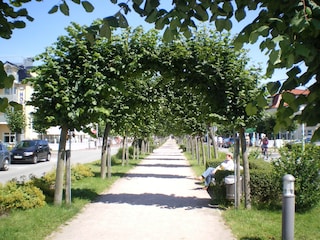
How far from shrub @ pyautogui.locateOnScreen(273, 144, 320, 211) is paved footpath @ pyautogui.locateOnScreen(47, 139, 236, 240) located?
1.78m

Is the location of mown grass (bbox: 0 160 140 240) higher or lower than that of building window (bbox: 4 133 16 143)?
lower

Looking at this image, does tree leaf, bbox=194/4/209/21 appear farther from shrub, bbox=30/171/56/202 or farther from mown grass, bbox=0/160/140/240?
shrub, bbox=30/171/56/202

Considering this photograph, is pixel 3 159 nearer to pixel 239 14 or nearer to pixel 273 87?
pixel 239 14

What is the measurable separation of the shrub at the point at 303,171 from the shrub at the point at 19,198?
5521 mm

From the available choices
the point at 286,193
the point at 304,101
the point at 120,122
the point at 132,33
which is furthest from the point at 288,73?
the point at 120,122

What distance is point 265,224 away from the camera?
741cm

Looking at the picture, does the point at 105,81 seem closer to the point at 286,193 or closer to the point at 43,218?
the point at 43,218

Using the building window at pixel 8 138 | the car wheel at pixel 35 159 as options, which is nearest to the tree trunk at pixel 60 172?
the car wheel at pixel 35 159

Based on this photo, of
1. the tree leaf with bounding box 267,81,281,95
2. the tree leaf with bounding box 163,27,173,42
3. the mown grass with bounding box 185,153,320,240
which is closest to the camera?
the tree leaf with bounding box 267,81,281,95

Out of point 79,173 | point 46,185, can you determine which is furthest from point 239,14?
point 79,173

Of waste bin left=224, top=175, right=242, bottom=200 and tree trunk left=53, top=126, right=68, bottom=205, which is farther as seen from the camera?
waste bin left=224, top=175, right=242, bottom=200

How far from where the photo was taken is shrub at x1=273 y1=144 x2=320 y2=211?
8414 millimetres

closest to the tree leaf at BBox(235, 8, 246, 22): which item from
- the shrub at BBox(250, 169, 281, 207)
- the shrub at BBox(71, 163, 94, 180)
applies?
the shrub at BBox(250, 169, 281, 207)

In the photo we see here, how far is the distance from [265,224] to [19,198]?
512cm
